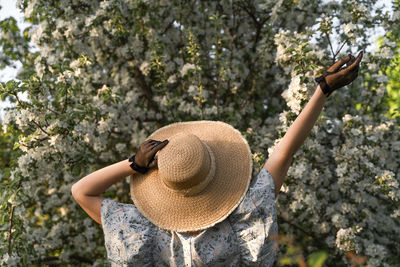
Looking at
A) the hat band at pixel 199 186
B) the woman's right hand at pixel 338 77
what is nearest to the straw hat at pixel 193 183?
the hat band at pixel 199 186

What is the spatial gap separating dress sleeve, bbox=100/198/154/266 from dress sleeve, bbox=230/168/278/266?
471 mm

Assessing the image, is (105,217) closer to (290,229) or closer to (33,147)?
(33,147)

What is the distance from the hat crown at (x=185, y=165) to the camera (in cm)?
169

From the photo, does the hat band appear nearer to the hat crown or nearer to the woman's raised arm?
the hat crown

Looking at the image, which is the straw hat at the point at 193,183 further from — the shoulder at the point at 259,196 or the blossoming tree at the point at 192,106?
the blossoming tree at the point at 192,106

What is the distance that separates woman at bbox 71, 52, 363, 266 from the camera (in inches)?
68.1

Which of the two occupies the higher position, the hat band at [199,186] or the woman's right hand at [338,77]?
the woman's right hand at [338,77]

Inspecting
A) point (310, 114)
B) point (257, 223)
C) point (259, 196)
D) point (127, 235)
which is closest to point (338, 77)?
point (310, 114)

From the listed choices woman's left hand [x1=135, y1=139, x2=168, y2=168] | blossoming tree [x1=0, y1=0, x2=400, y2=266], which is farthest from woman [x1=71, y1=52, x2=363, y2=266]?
blossoming tree [x1=0, y1=0, x2=400, y2=266]

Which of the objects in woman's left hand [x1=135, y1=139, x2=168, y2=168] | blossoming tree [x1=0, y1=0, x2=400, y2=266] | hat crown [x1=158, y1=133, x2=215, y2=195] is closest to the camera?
hat crown [x1=158, y1=133, x2=215, y2=195]

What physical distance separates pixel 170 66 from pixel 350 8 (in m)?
2.07

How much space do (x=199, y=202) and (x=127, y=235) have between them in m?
0.41

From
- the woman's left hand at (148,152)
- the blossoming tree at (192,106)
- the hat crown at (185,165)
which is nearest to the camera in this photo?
the hat crown at (185,165)

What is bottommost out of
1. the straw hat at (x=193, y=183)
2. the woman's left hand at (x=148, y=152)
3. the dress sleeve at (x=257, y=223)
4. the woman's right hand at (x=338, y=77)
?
the dress sleeve at (x=257, y=223)
